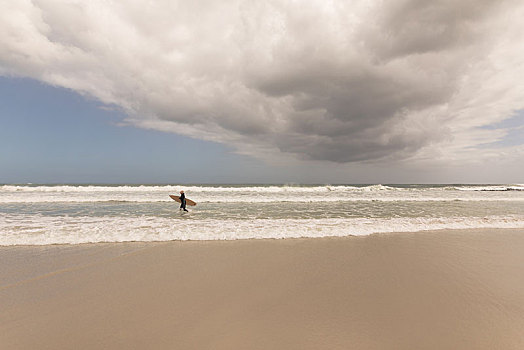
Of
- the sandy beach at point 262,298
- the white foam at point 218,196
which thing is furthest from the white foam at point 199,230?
the white foam at point 218,196

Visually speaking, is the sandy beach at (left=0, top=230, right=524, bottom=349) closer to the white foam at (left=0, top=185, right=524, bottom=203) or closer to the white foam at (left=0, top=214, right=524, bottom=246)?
the white foam at (left=0, top=214, right=524, bottom=246)

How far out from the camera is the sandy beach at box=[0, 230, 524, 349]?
9.05ft

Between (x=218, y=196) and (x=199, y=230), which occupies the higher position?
(x=218, y=196)

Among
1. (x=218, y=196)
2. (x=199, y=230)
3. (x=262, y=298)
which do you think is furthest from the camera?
(x=218, y=196)

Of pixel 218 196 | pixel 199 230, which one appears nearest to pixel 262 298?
pixel 199 230

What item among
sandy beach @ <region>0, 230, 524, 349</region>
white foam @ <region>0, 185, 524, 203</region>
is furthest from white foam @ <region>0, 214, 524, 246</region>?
white foam @ <region>0, 185, 524, 203</region>

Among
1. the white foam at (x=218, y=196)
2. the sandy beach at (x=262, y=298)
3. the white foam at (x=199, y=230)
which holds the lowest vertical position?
the sandy beach at (x=262, y=298)

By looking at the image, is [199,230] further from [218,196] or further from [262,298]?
[218,196]

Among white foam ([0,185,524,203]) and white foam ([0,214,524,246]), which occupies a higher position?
white foam ([0,185,524,203])

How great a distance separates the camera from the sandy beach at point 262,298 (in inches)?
109

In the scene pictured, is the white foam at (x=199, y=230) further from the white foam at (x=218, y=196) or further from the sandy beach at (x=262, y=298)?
the white foam at (x=218, y=196)

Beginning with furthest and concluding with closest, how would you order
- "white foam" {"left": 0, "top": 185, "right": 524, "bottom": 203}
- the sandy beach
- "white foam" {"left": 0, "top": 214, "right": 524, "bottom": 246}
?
"white foam" {"left": 0, "top": 185, "right": 524, "bottom": 203}, "white foam" {"left": 0, "top": 214, "right": 524, "bottom": 246}, the sandy beach

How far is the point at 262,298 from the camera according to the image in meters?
3.73

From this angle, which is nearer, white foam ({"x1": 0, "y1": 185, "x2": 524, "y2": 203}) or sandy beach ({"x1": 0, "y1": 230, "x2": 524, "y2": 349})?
sandy beach ({"x1": 0, "y1": 230, "x2": 524, "y2": 349})
